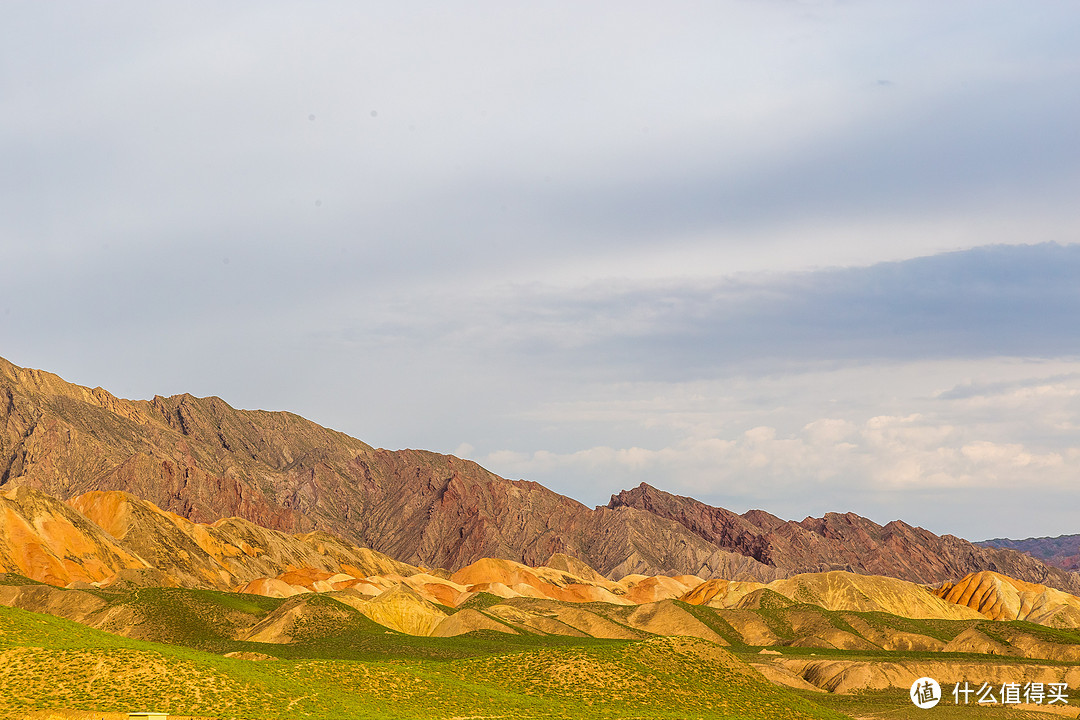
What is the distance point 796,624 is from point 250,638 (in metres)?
105

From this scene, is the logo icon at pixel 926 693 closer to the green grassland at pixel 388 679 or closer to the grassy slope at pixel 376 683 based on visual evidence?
the green grassland at pixel 388 679

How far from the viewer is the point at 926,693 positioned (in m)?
119

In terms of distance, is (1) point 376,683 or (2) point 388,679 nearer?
(1) point 376,683

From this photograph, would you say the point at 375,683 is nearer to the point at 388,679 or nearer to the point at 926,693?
the point at 388,679

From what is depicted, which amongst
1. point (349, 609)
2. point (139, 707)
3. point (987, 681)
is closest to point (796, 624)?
point (987, 681)

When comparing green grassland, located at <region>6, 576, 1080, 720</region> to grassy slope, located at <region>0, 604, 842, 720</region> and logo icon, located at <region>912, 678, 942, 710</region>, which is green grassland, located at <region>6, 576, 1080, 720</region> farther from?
logo icon, located at <region>912, 678, 942, 710</region>

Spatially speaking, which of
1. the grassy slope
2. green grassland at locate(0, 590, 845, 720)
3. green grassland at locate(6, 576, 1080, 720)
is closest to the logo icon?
green grassland at locate(6, 576, 1080, 720)

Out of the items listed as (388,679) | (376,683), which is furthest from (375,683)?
(388,679)

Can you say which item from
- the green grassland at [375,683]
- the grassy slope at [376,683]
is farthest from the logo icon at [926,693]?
the green grassland at [375,683]

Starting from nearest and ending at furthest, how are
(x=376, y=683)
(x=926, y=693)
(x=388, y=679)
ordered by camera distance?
1. (x=376, y=683)
2. (x=388, y=679)
3. (x=926, y=693)

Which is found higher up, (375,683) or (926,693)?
(375,683)

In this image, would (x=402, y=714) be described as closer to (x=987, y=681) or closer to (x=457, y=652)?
(x=457, y=652)

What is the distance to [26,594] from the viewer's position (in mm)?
151000

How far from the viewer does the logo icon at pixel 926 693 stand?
361 feet
